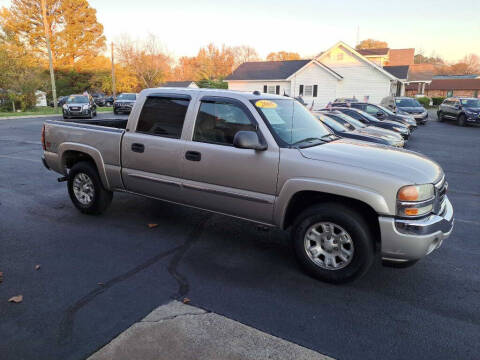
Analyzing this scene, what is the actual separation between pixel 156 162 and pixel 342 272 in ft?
8.75

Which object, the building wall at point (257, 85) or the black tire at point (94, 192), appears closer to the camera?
the black tire at point (94, 192)

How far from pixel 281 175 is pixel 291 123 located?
37.3 inches

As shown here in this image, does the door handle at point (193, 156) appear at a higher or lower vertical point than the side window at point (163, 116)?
lower

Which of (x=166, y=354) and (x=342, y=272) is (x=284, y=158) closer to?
(x=342, y=272)

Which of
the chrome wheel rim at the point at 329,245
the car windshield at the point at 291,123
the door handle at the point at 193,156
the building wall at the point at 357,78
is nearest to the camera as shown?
the chrome wheel rim at the point at 329,245

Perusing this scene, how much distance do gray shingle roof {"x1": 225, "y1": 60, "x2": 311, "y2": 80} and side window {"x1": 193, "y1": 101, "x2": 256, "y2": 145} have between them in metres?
35.1

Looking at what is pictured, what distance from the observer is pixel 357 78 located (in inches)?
1416

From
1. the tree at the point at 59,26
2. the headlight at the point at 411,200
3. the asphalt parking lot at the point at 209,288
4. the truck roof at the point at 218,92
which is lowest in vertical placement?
the asphalt parking lot at the point at 209,288

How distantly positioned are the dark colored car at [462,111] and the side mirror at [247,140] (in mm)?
25015

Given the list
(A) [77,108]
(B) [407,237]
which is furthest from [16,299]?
(A) [77,108]

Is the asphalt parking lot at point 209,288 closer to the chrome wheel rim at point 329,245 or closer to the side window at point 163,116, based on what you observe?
the chrome wheel rim at point 329,245

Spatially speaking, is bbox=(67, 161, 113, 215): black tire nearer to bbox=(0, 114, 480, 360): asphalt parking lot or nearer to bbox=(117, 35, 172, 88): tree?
bbox=(0, 114, 480, 360): asphalt parking lot

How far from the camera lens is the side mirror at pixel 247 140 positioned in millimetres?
3834

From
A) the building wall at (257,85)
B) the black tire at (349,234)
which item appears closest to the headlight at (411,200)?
the black tire at (349,234)
